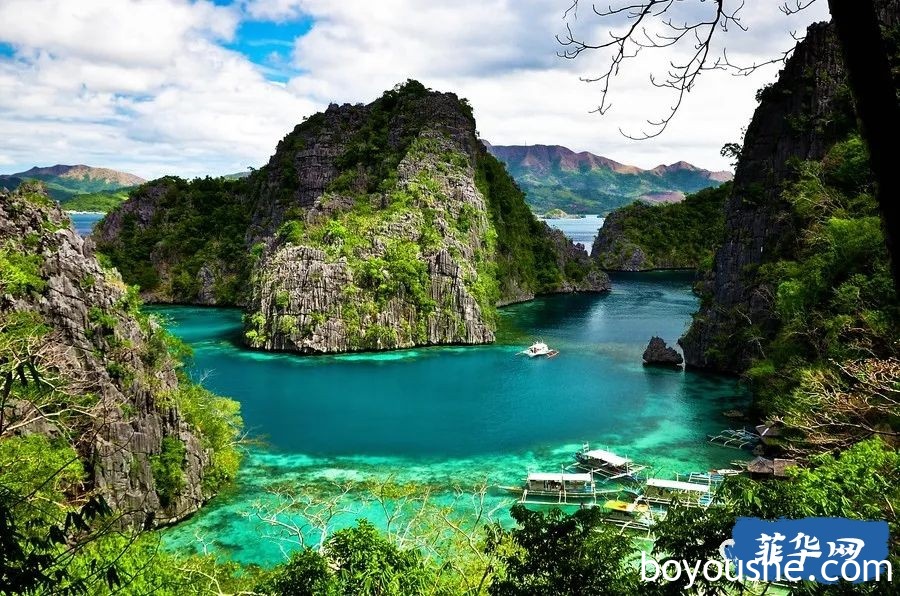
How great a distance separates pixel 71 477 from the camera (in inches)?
695

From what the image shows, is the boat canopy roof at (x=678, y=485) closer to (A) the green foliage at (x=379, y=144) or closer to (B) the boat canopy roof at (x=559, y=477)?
(B) the boat canopy roof at (x=559, y=477)

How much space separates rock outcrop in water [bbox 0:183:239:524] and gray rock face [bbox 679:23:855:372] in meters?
32.1

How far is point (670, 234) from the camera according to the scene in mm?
115000

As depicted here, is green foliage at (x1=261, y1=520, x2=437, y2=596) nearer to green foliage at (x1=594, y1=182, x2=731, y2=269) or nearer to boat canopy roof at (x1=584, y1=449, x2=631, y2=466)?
boat canopy roof at (x1=584, y1=449, x2=631, y2=466)

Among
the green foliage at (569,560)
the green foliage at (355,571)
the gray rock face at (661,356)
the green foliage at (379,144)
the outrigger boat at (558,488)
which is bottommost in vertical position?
the outrigger boat at (558,488)

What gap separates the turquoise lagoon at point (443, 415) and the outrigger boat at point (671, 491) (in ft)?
8.34

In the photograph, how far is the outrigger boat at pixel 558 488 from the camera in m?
23.0

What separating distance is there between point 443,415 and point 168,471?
53.0 feet

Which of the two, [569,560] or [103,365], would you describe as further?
[103,365]

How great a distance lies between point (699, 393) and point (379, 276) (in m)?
26.5

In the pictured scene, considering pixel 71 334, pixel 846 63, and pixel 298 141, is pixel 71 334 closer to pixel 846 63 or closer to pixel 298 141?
pixel 846 63

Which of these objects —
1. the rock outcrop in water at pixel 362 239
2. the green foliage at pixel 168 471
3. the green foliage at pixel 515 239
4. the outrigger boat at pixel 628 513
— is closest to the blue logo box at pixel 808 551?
the outrigger boat at pixel 628 513

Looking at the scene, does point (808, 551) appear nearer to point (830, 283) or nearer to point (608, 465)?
point (608, 465)

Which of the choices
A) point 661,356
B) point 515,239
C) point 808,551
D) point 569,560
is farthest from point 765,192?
point 515,239
